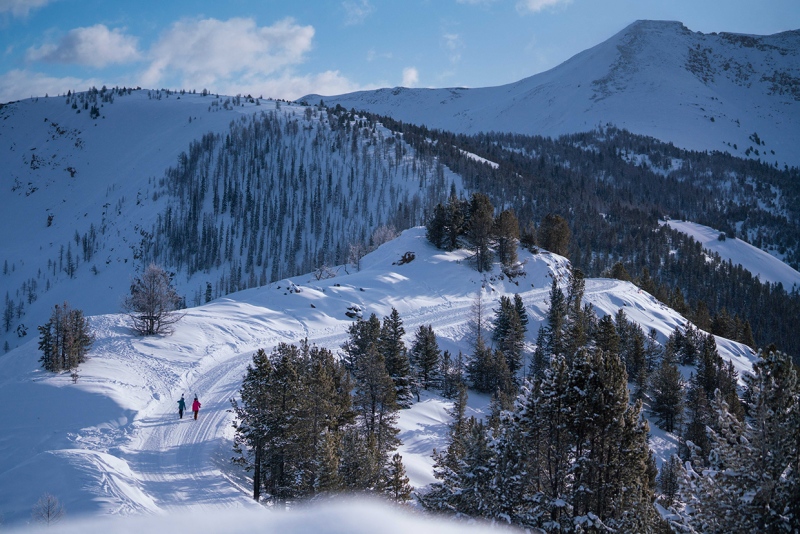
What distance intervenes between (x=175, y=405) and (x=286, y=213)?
158 metres

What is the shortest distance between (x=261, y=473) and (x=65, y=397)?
12833mm

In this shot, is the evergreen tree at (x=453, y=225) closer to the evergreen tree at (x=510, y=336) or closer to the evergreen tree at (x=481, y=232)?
the evergreen tree at (x=481, y=232)

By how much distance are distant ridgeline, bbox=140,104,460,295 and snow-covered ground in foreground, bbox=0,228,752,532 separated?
8821 centimetres

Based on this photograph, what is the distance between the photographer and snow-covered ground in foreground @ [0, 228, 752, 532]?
1906cm

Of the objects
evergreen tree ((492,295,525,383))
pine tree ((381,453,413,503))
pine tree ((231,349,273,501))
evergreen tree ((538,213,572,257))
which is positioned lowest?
evergreen tree ((492,295,525,383))

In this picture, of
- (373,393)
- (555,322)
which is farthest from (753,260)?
(373,393)

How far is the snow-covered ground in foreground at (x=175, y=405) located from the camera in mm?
19062

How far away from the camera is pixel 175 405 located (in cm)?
3088

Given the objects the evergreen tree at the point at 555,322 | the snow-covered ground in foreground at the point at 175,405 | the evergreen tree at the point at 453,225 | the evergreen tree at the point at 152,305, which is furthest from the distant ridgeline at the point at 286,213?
the evergreen tree at the point at 152,305

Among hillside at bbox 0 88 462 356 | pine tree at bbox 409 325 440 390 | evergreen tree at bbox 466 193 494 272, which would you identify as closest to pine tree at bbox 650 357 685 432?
pine tree at bbox 409 325 440 390

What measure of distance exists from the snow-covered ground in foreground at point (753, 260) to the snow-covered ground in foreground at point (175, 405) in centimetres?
13467

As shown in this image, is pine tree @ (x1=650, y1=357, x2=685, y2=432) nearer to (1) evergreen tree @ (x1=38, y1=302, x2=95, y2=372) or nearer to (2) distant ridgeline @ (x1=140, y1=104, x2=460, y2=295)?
(1) evergreen tree @ (x1=38, y1=302, x2=95, y2=372)

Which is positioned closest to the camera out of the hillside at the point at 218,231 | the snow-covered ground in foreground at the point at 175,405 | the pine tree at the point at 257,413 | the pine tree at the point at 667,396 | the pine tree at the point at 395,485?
the snow-covered ground in foreground at the point at 175,405

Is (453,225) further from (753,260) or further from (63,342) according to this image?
(753,260)
